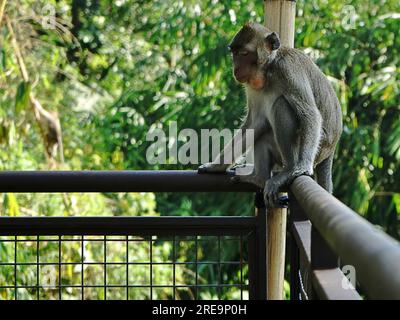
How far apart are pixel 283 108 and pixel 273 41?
0.28 meters

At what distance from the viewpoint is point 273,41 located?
3.15 metres

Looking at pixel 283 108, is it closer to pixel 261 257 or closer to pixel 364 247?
pixel 261 257

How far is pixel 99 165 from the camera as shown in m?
8.80

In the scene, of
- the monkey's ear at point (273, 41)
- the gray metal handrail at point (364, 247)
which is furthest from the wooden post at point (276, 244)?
the gray metal handrail at point (364, 247)

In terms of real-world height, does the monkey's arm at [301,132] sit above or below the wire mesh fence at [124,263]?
above

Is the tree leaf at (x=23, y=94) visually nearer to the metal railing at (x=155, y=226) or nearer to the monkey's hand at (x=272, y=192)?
the metal railing at (x=155, y=226)

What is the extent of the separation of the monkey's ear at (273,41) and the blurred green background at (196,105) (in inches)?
131

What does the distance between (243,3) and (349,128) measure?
1698mm

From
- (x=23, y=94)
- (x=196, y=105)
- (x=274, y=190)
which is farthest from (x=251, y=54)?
(x=196, y=105)

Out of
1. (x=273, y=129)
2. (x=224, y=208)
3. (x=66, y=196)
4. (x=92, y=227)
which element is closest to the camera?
(x=92, y=227)

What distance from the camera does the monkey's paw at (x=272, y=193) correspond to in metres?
2.52

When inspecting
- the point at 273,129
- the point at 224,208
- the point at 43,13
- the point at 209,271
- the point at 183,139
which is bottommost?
the point at 209,271
